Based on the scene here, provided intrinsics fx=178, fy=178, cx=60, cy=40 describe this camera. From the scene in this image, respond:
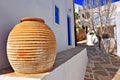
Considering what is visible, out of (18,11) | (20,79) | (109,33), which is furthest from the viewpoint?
(109,33)

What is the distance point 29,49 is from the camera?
2.45 meters

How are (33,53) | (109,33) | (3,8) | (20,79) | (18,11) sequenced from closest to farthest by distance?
(20,79) → (33,53) → (3,8) → (18,11) → (109,33)

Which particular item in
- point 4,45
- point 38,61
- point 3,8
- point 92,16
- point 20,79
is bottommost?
point 20,79

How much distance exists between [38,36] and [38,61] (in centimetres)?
36

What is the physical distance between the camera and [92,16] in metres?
18.0

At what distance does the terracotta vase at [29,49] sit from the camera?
2451 millimetres

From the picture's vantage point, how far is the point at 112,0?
18172 millimetres

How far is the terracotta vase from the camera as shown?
2451mm

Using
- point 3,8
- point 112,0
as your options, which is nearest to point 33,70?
point 3,8

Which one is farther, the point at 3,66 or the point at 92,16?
the point at 92,16

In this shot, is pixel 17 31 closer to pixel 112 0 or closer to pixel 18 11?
pixel 18 11

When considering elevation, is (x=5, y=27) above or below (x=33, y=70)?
above

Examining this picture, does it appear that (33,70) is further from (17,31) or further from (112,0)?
(112,0)

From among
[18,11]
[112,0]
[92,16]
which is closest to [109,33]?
[92,16]
